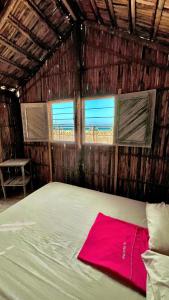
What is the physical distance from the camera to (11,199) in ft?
10.7

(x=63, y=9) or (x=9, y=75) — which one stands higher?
(x=63, y=9)

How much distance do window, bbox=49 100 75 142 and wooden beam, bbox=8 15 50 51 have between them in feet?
3.15

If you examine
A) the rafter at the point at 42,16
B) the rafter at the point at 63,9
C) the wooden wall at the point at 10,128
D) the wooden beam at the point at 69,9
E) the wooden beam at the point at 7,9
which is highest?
the rafter at the point at 63,9

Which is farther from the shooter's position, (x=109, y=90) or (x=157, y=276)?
(x=109, y=90)

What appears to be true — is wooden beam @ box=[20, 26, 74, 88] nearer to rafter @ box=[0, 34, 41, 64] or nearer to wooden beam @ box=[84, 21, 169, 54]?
rafter @ box=[0, 34, 41, 64]

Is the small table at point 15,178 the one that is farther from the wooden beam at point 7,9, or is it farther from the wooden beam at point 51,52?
the wooden beam at point 7,9

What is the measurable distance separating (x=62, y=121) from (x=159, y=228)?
2492 millimetres

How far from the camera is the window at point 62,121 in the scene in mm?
3064

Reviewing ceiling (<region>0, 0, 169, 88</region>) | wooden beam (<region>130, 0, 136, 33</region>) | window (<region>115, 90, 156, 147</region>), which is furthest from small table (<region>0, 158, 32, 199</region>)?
wooden beam (<region>130, 0, 136, 33</region>)

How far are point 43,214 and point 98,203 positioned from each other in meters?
0.69

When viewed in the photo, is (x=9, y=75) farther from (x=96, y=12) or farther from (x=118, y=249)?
(x=118, y=249)

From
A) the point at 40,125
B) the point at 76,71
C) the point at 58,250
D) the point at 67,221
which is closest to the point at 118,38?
the point at 76,71

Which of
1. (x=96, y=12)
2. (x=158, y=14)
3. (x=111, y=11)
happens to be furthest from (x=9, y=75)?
(x=158, y=14)

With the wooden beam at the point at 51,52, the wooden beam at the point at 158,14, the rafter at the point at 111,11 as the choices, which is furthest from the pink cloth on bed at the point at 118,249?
the wooden beam at the point at 51,52
